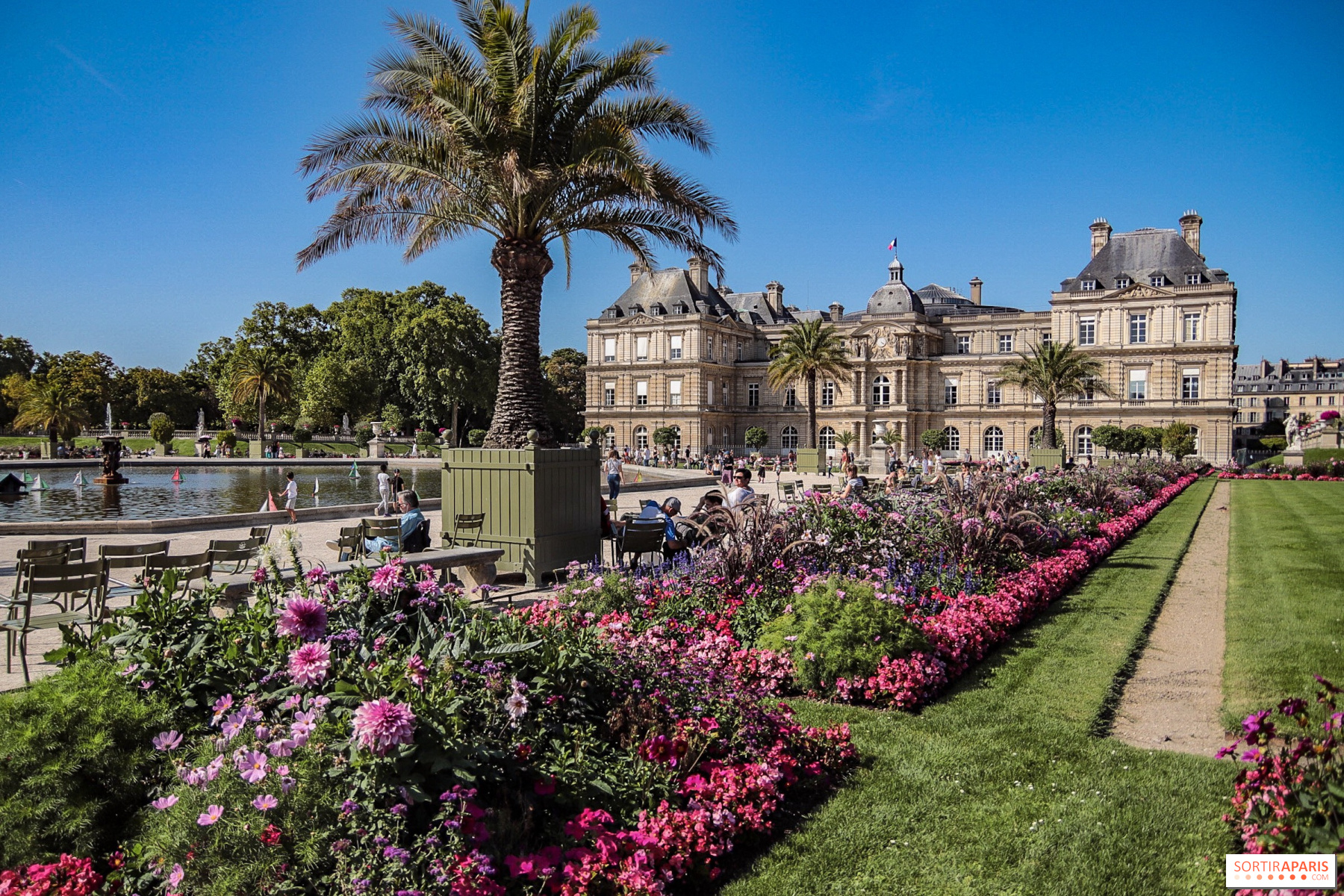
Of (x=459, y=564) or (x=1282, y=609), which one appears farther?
(x=1282, y=609)

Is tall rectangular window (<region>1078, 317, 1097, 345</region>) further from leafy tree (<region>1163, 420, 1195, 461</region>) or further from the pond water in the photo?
the pond water

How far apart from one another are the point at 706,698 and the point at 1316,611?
7.68m

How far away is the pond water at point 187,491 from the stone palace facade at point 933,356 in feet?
97.0

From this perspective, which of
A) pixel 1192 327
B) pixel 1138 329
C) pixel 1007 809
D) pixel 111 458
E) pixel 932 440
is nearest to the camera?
pixel 1007 809

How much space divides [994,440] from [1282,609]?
53.6 m

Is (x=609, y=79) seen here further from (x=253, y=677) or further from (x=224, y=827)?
(x=224, y=827)

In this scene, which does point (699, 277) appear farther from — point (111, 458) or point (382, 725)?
point (382, 725)

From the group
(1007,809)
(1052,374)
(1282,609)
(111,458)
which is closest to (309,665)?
(1007,809)

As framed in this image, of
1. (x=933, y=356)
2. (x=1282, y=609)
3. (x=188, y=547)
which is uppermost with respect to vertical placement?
(x=933, y=356)

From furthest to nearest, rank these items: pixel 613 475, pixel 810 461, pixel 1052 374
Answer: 1. pixel 810 461
2. pixel 1052 374
3. pixel 613 475

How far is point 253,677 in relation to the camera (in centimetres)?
365

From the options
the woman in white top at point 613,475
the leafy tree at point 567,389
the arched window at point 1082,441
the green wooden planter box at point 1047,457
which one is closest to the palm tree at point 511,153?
the woman in white top at point 613,475

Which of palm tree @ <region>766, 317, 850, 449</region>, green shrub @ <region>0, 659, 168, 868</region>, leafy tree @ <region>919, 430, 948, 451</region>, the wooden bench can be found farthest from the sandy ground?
leafy tree @ <region>919, 430, 948, 451</region>

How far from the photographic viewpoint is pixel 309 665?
124 inches
